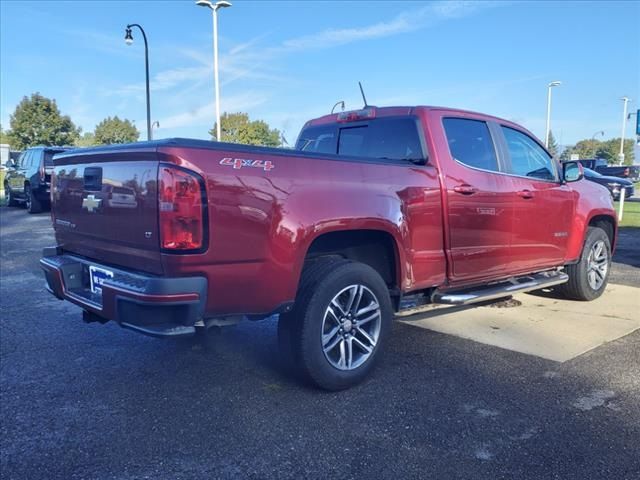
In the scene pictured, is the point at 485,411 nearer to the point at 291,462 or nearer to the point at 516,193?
the point at 291,462

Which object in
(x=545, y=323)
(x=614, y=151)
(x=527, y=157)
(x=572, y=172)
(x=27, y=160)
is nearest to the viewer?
(x=545, y=323)

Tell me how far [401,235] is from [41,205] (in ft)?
51.2

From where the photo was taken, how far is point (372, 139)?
15.1ft

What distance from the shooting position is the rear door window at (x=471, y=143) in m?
4.36

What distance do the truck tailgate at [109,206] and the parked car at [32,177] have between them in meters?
11.9

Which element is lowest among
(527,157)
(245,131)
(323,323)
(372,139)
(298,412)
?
(298,412)

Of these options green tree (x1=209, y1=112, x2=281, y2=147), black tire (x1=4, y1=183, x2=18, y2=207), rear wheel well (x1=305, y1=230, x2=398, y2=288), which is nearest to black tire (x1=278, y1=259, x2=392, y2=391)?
rear wheel well (x1=305, y1=230, x2=398, y2=288)

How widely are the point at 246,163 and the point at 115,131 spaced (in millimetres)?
53717

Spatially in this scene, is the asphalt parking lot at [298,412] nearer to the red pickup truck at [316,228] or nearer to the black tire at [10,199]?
the red pickup truck at [316,228]

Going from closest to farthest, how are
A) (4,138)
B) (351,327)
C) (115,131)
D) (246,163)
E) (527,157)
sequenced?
1. (246,163)
2. (351,327)
3. (527,157)
4. (115,131)
5. (4,138)

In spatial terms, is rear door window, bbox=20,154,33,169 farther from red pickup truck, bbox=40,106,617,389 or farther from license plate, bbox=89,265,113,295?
license plate, bbox=89,265,113,295

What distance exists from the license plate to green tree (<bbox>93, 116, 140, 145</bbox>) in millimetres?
49069

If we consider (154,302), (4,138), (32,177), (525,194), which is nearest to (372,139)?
(525,194)

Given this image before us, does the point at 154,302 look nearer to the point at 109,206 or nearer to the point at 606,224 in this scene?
the point at 109,206
